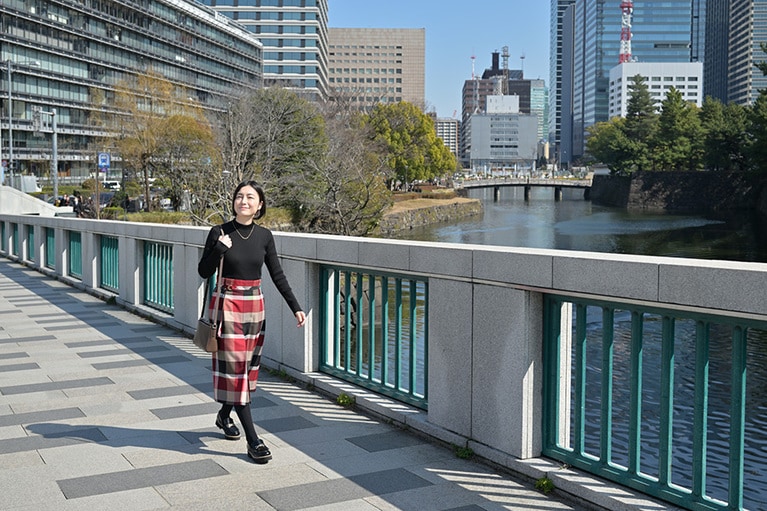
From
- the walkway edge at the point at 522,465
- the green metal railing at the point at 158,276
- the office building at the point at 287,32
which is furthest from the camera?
the office building at the point at 287,32

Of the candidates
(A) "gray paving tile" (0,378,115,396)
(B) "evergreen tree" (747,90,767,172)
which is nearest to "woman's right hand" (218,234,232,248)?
(A) "gray paving tile" (0,378,115,396)

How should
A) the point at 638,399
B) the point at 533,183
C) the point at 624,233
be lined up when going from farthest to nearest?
the point at 533,183, the point at 624,233, the point at 638,399

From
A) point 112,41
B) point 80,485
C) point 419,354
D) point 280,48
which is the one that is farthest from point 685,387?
point 280,48

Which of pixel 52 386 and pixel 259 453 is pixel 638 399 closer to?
pixel 259 453

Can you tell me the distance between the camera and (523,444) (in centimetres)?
508

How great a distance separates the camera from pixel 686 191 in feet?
281

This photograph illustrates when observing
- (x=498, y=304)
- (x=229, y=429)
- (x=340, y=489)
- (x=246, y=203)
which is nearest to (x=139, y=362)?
(x=229, y=429)

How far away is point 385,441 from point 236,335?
1265 millimetres

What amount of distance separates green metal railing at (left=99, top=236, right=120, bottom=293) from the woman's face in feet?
30.6

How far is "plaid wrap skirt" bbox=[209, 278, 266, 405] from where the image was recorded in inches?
211

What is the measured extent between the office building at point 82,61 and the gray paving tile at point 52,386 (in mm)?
51638

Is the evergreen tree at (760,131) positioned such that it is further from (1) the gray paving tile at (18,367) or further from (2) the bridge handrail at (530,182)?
(2) the bridge handrail at (530,182)

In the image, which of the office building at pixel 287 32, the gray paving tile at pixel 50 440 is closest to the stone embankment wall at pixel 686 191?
the office building at pixel 287 32

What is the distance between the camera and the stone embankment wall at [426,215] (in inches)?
2411
